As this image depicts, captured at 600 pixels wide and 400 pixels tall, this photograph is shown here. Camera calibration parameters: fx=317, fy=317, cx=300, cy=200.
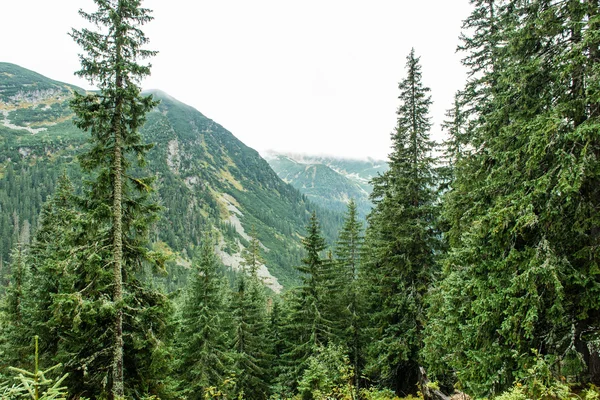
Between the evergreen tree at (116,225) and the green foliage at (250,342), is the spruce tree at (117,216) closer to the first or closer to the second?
the evergreen tree at (116,225)

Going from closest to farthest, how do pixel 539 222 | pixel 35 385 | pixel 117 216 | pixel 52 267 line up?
pixel 35 385
pixel 539 222
pixel 52 267
pixel 117 216

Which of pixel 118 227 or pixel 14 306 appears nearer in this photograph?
pixel 118 227

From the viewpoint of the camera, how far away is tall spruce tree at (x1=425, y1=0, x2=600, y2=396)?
666cm

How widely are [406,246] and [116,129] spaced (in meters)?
12.9

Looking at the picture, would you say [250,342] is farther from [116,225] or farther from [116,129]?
[116,129]

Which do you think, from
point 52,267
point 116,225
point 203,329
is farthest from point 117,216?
point 203,329

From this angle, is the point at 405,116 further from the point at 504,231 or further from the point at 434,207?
the point at 504,231

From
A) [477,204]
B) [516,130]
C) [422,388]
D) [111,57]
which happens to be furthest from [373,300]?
[111,57]

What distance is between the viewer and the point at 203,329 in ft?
63.4

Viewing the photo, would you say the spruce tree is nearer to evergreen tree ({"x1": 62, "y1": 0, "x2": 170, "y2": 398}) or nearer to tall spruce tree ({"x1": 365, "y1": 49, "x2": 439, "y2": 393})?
evergreen tree ({"x1": 62, "y1": 0, "x2": 170, "y2": 398})

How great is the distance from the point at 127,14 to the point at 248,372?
22.5 meters

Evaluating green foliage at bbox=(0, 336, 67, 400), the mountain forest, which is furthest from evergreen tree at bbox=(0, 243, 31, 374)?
green foliage at bbox=(0, 336, 67, 400)

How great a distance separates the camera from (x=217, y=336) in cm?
1997

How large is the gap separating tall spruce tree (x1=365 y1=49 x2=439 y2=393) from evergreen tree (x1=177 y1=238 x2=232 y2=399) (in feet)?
31.8
